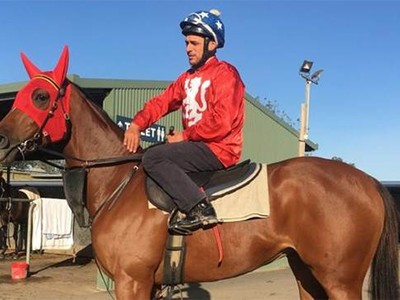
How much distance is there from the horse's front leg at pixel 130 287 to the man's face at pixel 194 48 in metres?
1.71

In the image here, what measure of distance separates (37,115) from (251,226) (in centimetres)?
180

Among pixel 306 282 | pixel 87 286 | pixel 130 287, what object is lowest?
pixel 87 286

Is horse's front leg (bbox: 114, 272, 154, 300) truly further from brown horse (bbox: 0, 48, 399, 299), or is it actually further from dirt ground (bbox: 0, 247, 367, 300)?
dirt ground (bbox: 0, 247, 367, 300)

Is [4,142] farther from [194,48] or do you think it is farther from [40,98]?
[194,48]

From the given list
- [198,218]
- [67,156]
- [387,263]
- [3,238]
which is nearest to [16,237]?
[3,238]

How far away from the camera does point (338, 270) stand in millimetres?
3801

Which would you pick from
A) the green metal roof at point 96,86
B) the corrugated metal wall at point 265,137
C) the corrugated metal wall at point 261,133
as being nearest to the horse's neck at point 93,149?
the green metal roof at point 96,86

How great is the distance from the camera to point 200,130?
Result: 3.84m

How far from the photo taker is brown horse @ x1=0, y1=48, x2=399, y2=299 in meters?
3.75

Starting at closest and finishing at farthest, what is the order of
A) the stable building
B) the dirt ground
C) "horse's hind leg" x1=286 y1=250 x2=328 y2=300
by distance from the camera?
"horse's hind leg" x1=286 y1=250 x2=328 y2=300
the dirt ground
the stable building

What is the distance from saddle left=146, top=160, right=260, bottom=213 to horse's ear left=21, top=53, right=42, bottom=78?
1.22 meters

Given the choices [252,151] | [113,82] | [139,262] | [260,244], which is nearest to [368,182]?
[260,244]

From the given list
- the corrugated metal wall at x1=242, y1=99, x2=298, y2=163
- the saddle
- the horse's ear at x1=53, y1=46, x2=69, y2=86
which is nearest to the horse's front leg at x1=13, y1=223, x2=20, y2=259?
the corrugated metal wall at x1=242, y1=99, x2=298, y2=163

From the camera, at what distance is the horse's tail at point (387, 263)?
394 centimetres
